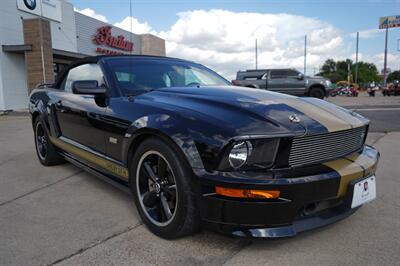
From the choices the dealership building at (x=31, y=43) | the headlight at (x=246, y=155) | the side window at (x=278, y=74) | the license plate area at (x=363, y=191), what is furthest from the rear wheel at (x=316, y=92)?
the headlight at (x=246, y=155)

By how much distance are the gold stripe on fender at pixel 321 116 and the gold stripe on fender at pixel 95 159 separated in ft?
4.83

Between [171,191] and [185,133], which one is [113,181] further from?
[185,133]

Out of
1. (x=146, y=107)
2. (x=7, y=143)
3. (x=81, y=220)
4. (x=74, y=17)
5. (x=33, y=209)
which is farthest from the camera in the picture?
(x=74, y=17)

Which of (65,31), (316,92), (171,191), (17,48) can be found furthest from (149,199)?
(65,31)

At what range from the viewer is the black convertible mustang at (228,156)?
2.04 m

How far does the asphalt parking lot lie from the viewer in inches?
87.0

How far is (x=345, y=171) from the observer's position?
2.23 metres

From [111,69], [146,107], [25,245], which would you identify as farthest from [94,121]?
[25,245]

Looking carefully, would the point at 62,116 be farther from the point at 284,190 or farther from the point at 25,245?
the point at 284,190

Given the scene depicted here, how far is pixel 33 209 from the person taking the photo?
3.15 meters

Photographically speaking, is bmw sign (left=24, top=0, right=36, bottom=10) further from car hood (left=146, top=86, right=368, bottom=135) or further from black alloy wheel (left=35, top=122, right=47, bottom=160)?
car hood (left=146, top=86, right=368, bottom=135)

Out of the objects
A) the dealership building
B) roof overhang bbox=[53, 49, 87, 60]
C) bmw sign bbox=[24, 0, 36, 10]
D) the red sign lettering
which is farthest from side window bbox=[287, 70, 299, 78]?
bmw sign bbox=[24, 0, 36, 10]

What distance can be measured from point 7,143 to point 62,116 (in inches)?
141

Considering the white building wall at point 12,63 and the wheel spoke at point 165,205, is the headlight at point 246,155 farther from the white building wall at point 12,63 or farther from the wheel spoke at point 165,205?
the white building wall at point 12,63
